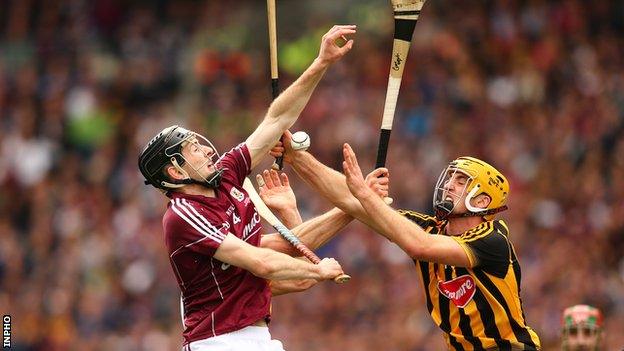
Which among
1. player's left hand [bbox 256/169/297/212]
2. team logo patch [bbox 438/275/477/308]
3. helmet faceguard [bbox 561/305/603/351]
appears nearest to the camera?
team logo patch [bbox 438/275/477/308]

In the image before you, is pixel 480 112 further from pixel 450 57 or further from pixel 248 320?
pixel 248 320

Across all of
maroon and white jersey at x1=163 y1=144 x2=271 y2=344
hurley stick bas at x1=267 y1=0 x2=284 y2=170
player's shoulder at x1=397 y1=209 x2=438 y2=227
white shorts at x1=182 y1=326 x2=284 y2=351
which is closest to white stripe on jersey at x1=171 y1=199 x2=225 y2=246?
maroon and white jersey at x1=163 y1=144 x2=271 y2=344

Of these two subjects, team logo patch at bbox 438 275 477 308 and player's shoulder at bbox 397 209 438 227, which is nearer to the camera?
team logo patch at bbox 438 275 477 308

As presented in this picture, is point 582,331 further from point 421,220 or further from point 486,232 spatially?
point 486,232

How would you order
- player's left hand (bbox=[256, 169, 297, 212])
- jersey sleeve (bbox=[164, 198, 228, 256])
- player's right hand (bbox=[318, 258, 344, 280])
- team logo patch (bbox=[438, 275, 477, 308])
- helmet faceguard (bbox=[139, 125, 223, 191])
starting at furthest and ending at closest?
player's left hand (bbox=[256, 169, 297, 212]) → team logo patch (bbox=[438, 275, 477, 308]) → helmet faceguard (bbox=[139, 125, 223, 191]) → jersey sleeve (bbox=[164, 198, 228, 256]) → player's right hand (bbox=[318, 258, 344, 280])

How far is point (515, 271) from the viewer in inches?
358

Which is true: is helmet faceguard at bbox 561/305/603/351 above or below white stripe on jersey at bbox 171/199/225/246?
below

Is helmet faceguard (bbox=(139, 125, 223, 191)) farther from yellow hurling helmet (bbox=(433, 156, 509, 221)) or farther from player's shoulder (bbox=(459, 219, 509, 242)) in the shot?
player's shoulder (bbox=(459, 219, 509, 242))

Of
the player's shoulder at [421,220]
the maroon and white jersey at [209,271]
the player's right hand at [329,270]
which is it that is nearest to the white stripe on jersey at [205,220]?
the maroon and white jersey at [209,271]

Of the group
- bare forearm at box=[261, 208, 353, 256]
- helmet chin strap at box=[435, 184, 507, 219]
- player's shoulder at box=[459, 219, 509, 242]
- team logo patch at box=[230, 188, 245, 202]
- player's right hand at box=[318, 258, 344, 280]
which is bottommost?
bare forearm at box=[261, 208, 353, 256]

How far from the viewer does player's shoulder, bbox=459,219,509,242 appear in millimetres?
9000

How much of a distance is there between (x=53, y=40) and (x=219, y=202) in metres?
12.5

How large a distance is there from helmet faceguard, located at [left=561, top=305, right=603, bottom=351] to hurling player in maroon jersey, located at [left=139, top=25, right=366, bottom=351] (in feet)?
10.1

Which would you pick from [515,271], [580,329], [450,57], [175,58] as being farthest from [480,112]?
[515,271]
